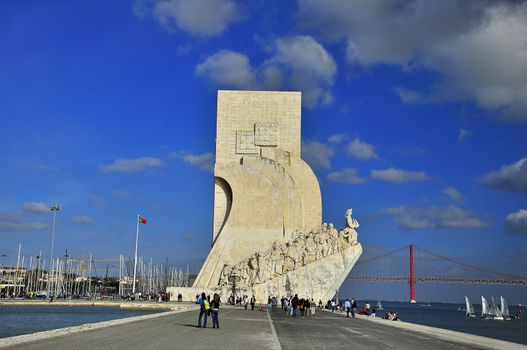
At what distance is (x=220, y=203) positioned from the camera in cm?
2792

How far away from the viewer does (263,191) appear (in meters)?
26.9

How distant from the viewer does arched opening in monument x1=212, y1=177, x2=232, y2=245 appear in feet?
90.9

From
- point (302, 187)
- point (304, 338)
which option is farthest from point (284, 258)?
point (304, 338)

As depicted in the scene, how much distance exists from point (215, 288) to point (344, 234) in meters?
5.75

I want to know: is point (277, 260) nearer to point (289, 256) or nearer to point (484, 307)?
point (289, 256)

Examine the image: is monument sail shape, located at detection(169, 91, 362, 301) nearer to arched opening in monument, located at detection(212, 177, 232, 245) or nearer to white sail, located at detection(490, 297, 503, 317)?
arched opening in monument, located at detection(212, 177, 232, 245)

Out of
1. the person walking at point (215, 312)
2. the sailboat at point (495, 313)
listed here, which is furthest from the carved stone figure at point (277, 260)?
the sailboat at point (495, 313)

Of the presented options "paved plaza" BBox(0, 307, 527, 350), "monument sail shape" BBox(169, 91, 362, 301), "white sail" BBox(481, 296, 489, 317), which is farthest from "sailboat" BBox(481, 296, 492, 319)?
"paved plaza" BBox(0, 307, 527, 350)

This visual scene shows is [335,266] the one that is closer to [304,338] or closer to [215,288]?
[215,288]

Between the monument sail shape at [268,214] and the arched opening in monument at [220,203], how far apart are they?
1.8 inches

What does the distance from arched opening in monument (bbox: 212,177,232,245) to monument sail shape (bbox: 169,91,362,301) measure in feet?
0.15

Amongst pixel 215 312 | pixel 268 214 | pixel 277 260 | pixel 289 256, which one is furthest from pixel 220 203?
pixel 215 312

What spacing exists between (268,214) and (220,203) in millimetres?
2482

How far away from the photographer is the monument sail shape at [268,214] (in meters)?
24.8
